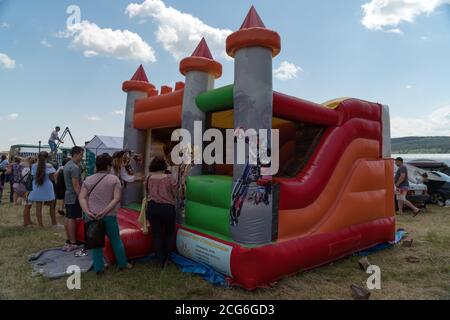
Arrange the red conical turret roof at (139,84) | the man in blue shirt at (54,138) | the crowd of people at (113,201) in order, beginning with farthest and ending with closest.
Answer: the man in blue shirt at (54,138) < the red conical turret roof at (139,84) < the crowd of people at (113,201)

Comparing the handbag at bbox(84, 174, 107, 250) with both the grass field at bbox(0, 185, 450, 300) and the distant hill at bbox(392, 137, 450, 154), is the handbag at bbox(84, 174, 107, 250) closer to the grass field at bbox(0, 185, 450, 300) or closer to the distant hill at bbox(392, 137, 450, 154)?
the grass field at bbox(0, 185, 450, 300)

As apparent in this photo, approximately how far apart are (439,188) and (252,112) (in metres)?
8.84

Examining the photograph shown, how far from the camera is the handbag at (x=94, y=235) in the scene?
3107 millimetres

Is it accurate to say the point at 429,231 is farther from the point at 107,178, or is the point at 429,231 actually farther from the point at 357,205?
the point at 107,178

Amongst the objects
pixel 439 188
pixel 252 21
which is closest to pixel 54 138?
pixel 252 21

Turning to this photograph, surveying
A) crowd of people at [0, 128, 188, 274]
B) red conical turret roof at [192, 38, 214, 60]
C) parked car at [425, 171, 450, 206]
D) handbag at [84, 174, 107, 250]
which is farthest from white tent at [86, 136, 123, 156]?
parked car at [425, 171, 450, 206]

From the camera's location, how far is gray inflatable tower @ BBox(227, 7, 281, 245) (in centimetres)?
309

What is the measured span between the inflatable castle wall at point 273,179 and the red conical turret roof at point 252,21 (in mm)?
12

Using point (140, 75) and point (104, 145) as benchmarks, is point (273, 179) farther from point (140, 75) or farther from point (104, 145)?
point (104, 145)

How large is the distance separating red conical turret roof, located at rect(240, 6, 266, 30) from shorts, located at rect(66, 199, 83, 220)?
305cm

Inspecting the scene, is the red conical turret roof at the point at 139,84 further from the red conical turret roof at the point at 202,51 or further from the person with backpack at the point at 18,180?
the person with backpack at the point at 18,180

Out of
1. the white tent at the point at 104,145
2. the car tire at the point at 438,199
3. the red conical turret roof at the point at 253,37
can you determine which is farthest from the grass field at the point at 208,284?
the white tent at the point at 104,145

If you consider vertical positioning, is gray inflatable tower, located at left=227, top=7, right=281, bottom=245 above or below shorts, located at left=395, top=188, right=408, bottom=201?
above
